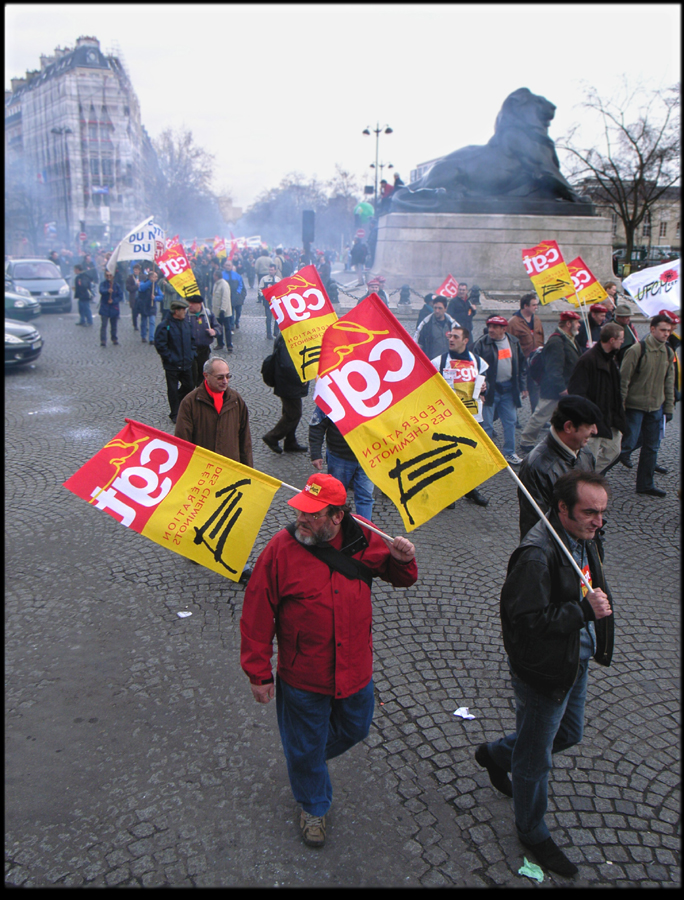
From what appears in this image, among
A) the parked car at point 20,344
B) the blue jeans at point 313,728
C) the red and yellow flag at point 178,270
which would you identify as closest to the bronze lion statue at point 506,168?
the red and yellow flag at point 178,270

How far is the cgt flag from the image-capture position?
6.65 meters

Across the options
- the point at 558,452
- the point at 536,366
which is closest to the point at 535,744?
the point at 558,452

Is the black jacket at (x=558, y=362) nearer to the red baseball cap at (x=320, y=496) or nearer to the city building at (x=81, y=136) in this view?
the red baseball cap at (x=320, y=496)

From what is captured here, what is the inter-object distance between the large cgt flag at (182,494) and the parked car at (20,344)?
1123cm

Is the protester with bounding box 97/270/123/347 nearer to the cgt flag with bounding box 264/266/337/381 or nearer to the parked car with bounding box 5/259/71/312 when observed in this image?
the parked car with bounding box 5/259/71/312

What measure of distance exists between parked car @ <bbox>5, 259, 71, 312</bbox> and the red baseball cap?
23.0 metres

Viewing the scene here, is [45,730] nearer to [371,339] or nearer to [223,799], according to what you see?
[223,799]

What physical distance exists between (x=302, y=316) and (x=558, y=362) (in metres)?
3.37

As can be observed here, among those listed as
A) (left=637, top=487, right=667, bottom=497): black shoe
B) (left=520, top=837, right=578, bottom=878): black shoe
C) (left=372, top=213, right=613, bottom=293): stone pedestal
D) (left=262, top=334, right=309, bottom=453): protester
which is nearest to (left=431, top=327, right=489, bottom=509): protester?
(left=262, top=334, right=309, bottom=453): protester

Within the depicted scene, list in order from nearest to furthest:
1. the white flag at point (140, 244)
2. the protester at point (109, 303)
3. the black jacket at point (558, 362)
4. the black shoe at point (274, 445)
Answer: the black jacket at point (558, 362) → the black shoe at point (274, 445) → the white flag at point (140, 244) → the protester at point (109, 303)

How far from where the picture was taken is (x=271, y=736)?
377 centimetres

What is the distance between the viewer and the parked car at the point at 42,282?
910 inches

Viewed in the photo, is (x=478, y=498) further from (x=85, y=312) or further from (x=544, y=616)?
(x=85, y=312)

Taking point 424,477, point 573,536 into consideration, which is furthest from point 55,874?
point 573,536
